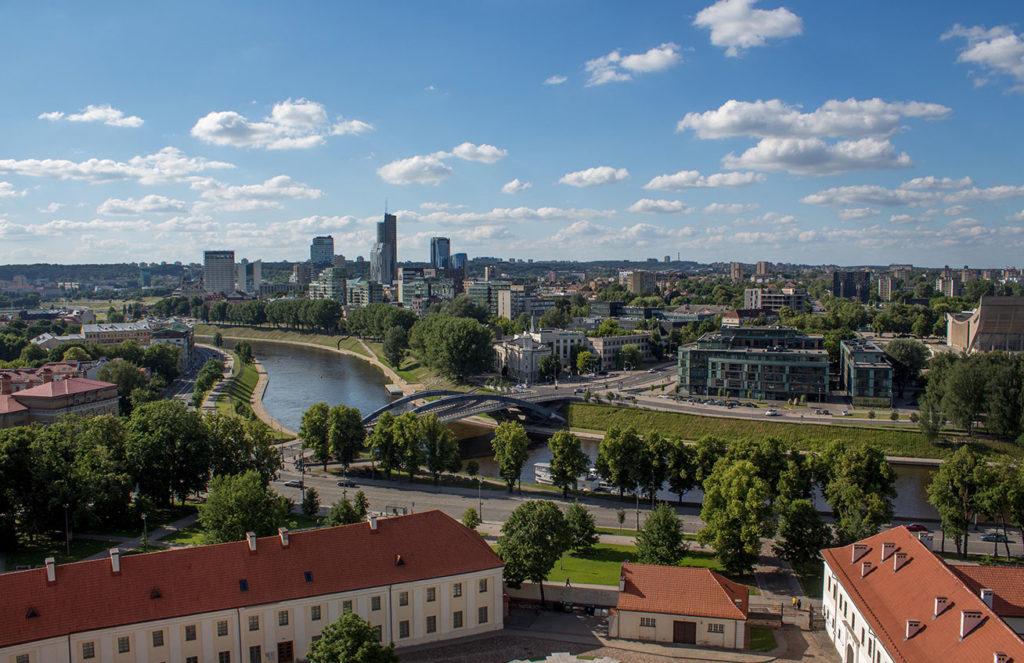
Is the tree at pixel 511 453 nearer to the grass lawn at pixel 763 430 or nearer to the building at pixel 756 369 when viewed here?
the grass lawn at pixel 763 430

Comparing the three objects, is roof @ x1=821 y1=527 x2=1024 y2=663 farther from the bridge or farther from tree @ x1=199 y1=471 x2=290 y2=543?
the bridge

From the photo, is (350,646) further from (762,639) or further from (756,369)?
(756,369)

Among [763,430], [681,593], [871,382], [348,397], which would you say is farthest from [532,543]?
[348,397]

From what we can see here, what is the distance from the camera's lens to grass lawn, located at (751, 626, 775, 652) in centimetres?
2392

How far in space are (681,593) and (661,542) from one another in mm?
4147

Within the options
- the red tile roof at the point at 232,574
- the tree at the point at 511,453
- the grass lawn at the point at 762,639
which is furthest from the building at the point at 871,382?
the red tile roof at the point at 232,574

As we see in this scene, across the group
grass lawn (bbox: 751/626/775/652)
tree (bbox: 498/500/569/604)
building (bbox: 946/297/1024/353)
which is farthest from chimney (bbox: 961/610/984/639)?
building (bbox: 946/297/1024/353)

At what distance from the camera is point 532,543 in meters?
27.3

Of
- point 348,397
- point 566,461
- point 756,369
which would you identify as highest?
point 756,369

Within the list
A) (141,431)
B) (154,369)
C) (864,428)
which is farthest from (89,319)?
(864,428)

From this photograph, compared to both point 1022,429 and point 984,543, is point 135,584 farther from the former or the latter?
point 1022,429

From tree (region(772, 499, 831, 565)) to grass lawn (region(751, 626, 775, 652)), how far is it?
19.8 ft

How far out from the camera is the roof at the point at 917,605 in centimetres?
1816

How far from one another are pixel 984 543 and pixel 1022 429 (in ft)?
77.3
